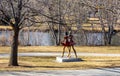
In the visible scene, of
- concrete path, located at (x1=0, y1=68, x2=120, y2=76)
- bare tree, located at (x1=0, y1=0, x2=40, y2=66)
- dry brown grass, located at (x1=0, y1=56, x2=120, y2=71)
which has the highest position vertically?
bare tree, located at (x1=0, y1=0, x2=40, y2=66)

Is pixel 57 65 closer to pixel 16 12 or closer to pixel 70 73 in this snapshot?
pixel 16 12

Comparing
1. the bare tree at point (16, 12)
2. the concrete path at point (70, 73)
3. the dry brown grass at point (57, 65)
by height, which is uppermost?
the bare tree at point (16, 12)

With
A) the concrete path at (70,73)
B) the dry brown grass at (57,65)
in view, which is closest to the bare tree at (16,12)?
the dry brown grass at (57,65)

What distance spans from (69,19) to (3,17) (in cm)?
2253

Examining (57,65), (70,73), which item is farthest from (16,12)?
(70,73)

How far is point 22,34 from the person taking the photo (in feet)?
130

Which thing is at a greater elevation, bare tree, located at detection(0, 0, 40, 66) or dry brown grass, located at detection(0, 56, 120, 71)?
bare tree, located at detection(0, 0, 40, 66)

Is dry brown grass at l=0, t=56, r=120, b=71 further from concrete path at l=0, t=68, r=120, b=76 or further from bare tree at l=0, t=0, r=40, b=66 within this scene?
concrete path at l=0, t=68, r=120, b=76

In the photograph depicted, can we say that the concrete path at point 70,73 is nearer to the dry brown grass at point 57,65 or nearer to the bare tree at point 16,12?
the dry brown grass at point 57,65

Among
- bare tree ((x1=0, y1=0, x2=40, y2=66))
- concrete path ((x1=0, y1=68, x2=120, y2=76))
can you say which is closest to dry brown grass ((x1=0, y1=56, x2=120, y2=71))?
bare tree ((x1=0, y1=0, x2=40, y2=66))

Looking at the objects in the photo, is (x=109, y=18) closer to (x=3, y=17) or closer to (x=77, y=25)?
(x=77, y=25)

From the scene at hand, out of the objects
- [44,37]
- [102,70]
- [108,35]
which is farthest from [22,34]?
[102,70]

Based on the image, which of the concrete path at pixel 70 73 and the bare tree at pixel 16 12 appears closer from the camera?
the concrete path at pixel 70 73

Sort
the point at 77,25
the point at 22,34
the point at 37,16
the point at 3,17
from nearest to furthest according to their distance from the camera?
the point at 3,17
the point at 37,16
the point at 22,34
the point at 77,25
